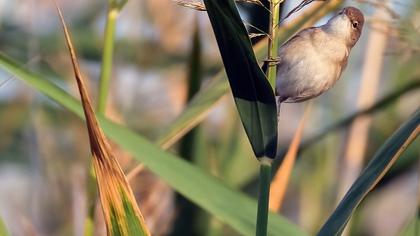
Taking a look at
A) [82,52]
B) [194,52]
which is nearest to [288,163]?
[194,52]

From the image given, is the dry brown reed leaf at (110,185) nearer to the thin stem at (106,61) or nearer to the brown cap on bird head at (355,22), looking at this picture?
the thin stem at (106,61)

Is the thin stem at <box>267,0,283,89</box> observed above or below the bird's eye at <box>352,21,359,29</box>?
above

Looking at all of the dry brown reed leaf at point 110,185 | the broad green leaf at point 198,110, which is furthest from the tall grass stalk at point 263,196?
the broad green leaf at point 198,110

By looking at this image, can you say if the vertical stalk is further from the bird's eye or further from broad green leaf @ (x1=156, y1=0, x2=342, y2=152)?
the bird's eye

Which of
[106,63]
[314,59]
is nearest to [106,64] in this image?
[106,63]

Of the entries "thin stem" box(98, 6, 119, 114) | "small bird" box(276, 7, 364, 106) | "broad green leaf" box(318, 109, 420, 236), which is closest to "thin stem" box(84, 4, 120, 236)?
"thin stem" box(98, 6, 119, 114)

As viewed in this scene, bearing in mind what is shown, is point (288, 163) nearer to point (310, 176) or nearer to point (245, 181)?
point (245, 181)
